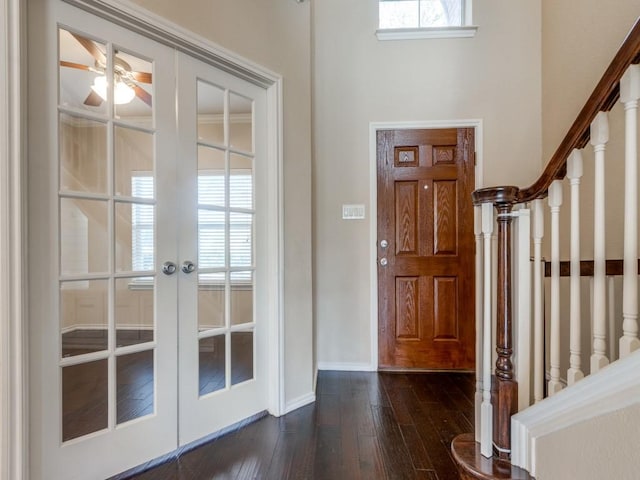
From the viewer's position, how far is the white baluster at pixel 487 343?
1299 mm

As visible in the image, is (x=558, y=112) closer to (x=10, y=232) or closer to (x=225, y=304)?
(x=225, y=304)

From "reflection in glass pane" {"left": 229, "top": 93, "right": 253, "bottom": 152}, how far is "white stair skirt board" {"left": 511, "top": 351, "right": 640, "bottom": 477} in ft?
6.00

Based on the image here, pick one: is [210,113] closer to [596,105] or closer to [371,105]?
[371,105]

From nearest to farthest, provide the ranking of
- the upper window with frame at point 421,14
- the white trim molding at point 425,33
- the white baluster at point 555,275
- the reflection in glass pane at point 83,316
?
1. the white baluster at point 555,275
2. the reflection in glass pane at point 83,316
3. the white trim molding at point 425,33
4. the upper window with frame at point 421,14

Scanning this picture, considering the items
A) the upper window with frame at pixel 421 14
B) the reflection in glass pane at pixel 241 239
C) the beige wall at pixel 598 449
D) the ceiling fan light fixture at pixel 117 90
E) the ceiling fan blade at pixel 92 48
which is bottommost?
the beige wall at pixel 598 449

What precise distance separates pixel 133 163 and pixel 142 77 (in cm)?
41

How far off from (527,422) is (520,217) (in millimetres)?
746

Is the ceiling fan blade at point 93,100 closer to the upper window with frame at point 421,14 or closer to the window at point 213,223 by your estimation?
the window at point 213,223

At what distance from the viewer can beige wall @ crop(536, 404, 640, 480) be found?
70cm

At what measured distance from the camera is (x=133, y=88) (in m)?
1.55

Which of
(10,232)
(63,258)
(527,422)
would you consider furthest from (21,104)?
Answer: (527,422)

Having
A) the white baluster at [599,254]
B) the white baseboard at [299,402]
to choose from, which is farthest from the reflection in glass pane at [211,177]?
the white baluster at [599,254]

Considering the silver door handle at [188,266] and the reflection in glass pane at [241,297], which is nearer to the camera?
the silver door handle at [188,266]

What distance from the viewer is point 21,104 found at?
1.20 metres
